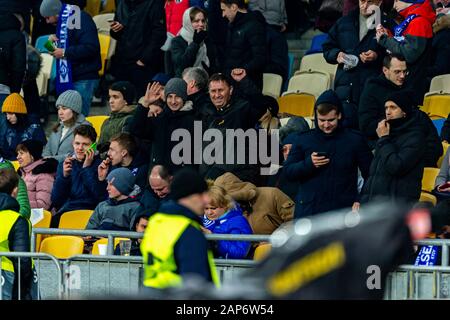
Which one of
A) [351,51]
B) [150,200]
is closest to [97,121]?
[351,51]

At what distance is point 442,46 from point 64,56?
4301mm

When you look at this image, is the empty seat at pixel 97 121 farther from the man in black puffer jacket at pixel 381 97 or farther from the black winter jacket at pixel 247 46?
the man in black puffer jacket at pixel 381 97

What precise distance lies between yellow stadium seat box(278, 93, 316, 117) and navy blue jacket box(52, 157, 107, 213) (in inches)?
104

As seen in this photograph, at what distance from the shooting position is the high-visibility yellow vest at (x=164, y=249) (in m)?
8.07

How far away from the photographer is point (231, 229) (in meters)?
11.8

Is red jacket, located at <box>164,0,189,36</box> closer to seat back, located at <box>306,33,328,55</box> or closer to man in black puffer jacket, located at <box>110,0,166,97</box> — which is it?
man in black puffer jacket, located at <box>110,0,166,97</box>

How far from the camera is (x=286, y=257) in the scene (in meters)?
5.35

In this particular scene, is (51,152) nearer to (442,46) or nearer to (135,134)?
(135,134)

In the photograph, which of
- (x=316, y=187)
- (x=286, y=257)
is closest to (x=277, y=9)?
(x=316, y=187)

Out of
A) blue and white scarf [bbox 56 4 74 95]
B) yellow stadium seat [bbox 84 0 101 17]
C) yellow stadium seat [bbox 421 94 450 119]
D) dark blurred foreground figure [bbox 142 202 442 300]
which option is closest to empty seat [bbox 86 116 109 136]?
blue and white scarf [bbox 56 4 74 95]

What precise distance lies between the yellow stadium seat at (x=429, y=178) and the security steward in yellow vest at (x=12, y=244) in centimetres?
372

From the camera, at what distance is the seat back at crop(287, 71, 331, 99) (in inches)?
645

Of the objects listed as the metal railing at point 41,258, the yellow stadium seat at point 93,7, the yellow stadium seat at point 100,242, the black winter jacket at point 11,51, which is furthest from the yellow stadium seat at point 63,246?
the yellow stadium seat at point 93,7

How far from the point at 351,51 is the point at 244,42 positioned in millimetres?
1539
